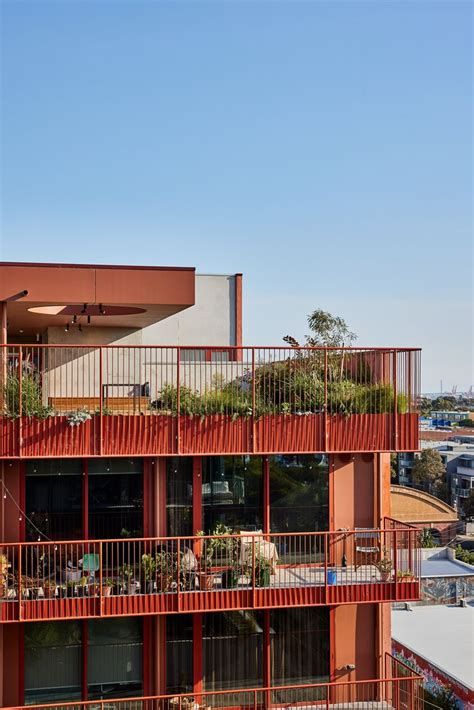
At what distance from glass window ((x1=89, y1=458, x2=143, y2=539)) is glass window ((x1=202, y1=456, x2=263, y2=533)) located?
126 cm

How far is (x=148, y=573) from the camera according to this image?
16328mm

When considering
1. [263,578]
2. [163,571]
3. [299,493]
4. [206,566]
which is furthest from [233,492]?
[163,571]

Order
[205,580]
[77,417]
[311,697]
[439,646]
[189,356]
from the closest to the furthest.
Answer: [77,417] → [205,580] → [311,697] → [189,356] → [439,646]

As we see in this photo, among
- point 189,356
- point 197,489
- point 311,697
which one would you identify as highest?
point 189,356

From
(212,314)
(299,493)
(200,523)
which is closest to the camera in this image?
(200,523)

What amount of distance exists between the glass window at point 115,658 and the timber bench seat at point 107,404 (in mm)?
3914

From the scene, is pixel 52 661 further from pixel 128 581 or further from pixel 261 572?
pixel 261 572

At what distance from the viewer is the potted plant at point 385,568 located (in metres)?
17.1

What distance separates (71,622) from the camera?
55.8 feet

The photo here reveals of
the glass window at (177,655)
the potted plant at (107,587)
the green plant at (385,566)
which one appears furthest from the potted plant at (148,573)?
the green plant at (385,566)

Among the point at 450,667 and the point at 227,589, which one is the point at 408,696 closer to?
the point at 227,589

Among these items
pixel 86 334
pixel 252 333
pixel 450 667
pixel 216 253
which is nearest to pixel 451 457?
pixel 216 253

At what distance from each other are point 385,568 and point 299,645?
2372 mm

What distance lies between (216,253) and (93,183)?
58.5 feet
